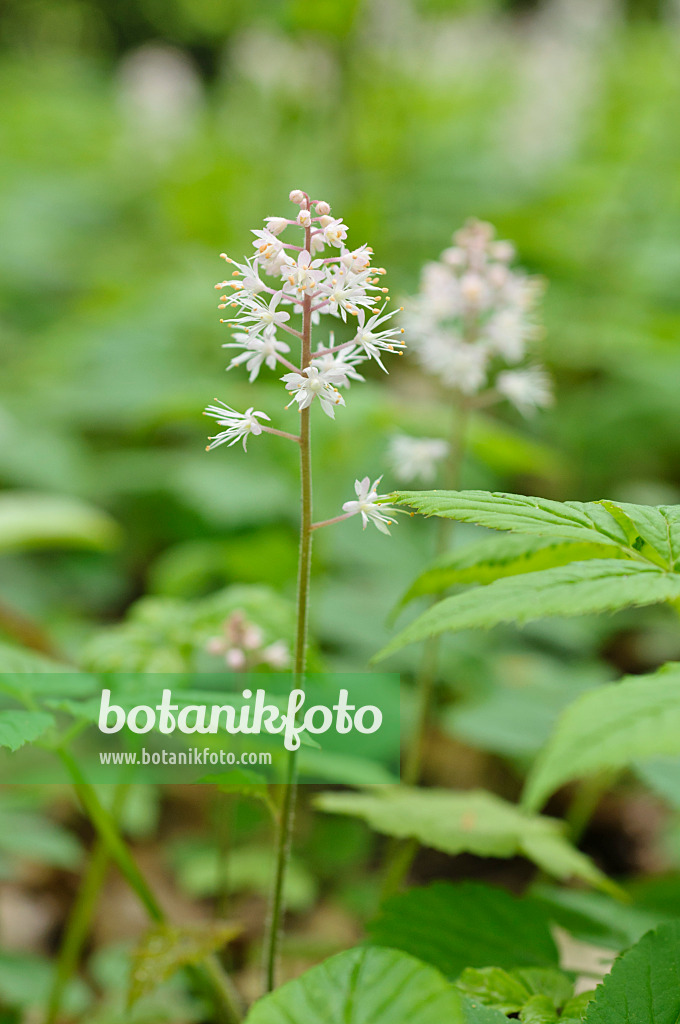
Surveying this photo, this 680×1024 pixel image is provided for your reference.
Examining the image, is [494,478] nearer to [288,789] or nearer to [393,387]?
[393,387]

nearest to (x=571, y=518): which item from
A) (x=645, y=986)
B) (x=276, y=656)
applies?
(x=645, y=986)

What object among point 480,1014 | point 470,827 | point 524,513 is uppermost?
point 524,513

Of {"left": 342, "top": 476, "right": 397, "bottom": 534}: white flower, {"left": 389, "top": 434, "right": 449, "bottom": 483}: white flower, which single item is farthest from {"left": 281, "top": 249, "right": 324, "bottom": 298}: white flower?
{"left": 389, "top": 434, "right": 449, "bottom": 483}: white flower

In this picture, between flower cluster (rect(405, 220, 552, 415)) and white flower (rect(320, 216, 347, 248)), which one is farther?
flower cluster (rect(405, 220, 552, 415))

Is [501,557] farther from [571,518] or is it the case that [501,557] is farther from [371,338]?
[371,338]

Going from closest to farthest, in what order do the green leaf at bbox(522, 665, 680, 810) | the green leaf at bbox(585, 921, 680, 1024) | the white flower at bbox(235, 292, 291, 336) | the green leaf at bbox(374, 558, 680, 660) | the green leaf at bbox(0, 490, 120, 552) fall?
the green leaf at bbox(522, 665, 680, 810)
the green leaf at bbox(374, 558, 680, 660)
the green leaf at bbox(585, 921, 680, 1024)
the white flower at bbox(235, 292, 291, 336)
the green leaf at bbox(0, 490, 120, 552)

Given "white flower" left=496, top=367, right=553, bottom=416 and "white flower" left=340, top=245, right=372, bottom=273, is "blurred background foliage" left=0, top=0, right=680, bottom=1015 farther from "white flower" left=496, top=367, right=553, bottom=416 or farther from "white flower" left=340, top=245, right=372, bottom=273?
"white flower" left=340, top=245, right=372, bottom=273
